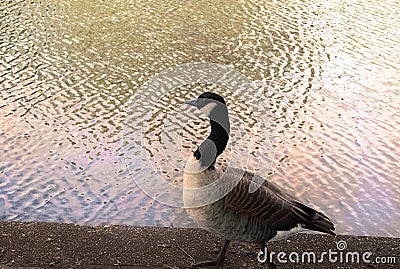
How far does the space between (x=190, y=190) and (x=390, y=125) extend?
5587 mm

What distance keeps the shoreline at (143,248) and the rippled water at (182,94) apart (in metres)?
2.03

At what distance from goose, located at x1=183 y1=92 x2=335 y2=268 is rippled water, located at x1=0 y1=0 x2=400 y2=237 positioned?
2.61 metres

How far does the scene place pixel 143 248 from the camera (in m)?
3.40

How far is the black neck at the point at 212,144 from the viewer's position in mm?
3052

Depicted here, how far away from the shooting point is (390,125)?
309 inches

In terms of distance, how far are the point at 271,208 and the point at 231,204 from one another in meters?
0.25

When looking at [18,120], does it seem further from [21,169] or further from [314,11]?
[314,11]

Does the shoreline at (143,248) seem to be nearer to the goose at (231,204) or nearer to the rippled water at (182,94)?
the goose at (231,204)

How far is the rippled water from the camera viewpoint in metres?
6.04
